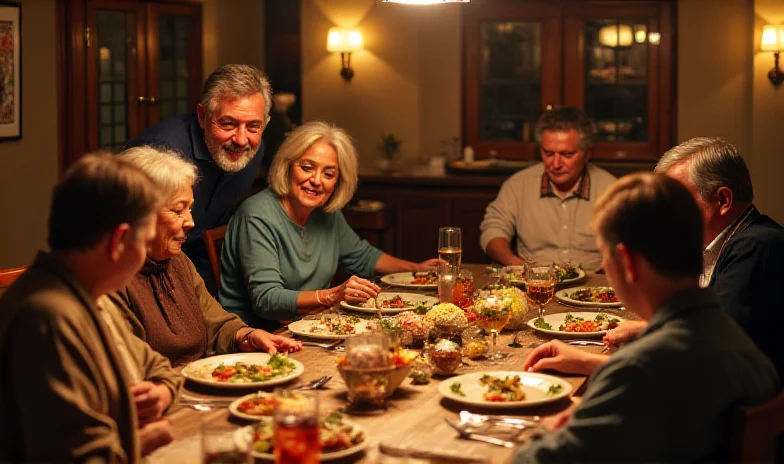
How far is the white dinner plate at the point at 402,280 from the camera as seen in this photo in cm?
383

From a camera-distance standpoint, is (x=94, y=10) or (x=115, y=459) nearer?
(x=115, y=459)

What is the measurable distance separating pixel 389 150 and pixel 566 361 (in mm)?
4842

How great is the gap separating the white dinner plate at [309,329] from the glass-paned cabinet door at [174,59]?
428cm

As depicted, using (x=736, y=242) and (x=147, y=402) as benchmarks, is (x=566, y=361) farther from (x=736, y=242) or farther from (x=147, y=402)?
(x=147, y=402)

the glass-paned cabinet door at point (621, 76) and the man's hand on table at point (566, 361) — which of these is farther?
the glass-paned cabinet door at point (621, 76)

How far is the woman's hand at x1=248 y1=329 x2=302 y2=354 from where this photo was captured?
284 cm

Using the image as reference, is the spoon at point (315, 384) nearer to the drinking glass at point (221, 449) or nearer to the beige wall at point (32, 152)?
the drinking glass at point (221, 449)

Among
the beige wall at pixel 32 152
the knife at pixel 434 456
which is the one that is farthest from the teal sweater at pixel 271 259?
Answer: the beige wall at pixel 32 152

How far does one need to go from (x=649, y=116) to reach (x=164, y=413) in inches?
216

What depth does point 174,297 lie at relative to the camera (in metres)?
2.91

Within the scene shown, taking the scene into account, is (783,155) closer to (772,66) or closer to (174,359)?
(772,66)

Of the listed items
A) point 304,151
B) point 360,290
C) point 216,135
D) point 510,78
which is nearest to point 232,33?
point 510,78

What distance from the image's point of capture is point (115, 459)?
1787 mm

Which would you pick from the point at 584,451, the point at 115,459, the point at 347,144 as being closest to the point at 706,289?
the point at 584,451
